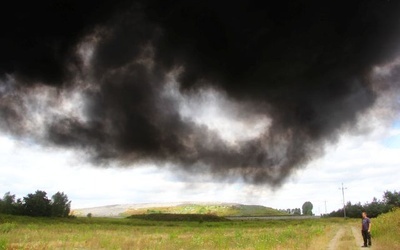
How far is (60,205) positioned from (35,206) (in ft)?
40.9

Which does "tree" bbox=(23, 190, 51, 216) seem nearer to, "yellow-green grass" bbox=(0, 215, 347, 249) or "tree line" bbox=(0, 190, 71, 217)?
"tree line" bbox=(0, 190, 71, 217)

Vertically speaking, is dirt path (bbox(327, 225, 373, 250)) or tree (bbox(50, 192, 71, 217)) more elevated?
tree (bbox(50, 192, 71, 217))

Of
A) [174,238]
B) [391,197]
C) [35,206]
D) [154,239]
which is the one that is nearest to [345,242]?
[174,238]

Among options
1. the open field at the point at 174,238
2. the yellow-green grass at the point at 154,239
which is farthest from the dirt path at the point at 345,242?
the yellow-green grass at the point at 154,239

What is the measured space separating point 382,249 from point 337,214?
447 feet

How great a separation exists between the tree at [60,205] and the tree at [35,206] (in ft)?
10.1

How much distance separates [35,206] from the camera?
107m

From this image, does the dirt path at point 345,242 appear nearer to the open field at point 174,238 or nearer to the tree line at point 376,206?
the open field at point 174,238

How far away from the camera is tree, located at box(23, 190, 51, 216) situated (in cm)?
10662

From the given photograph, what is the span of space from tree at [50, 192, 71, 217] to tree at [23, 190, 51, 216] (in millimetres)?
3092

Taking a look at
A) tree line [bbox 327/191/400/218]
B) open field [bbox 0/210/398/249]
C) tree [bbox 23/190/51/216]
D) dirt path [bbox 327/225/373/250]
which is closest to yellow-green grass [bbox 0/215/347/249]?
open field [bbox 0/210/398/249]

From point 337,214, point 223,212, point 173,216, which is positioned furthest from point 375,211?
point 223,212

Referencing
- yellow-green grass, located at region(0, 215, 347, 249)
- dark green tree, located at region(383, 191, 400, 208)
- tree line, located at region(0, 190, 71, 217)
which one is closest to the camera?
yellow-green grass, located at region(0, 215, 347, 249)

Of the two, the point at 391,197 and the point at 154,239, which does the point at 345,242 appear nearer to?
the point at 154,239
